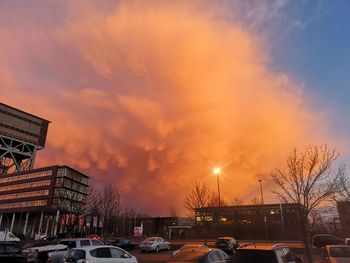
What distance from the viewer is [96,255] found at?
15633mm

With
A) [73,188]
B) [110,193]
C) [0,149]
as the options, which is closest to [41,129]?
[0,149]

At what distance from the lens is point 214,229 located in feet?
216

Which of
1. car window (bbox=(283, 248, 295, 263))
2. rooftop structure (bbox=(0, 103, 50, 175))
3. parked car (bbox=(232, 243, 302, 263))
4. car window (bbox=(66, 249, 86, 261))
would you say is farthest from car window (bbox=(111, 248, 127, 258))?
rooftop structure (bbox=(0, 103, 50, 175))

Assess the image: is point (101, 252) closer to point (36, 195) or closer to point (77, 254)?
point (77, 254)

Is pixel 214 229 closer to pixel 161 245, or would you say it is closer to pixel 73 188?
pixel 161 245

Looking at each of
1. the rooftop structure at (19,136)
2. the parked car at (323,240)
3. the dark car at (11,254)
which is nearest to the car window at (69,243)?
the dark car at (11,254)

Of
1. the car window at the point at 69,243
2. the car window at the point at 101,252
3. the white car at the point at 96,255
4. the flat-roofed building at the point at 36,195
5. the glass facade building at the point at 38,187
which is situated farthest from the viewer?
the flat-roofed building at the point at 36,195

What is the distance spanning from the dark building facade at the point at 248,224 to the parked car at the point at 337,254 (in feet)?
128

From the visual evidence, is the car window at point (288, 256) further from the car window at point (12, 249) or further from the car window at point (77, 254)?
the car window at point (12, 249)

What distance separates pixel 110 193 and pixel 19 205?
93251 mm

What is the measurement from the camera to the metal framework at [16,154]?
12725 centimetres

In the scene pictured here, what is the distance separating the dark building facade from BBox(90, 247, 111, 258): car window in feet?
131

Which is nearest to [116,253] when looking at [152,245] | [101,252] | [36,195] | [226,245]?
[101,252]

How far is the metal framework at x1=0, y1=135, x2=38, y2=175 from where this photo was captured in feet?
417
